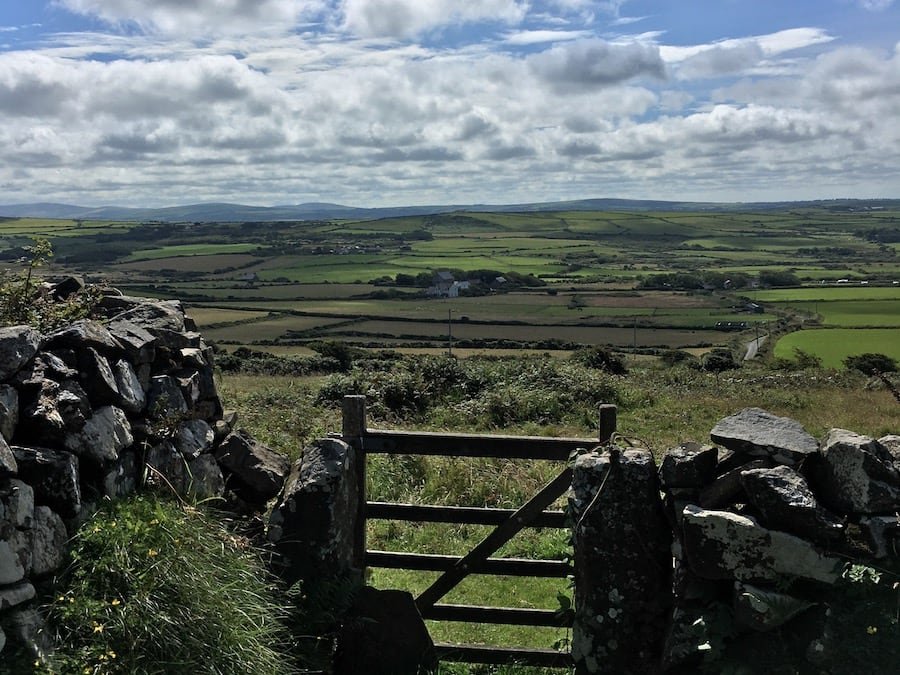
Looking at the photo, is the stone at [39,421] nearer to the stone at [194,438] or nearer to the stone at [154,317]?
the stone at [194,438]

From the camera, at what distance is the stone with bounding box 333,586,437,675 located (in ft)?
21.6

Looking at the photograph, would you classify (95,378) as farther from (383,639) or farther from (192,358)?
(383,639)

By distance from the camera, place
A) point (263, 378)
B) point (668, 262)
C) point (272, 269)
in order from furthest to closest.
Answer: point (668, 262) → point (272, 269) → point (263, 378)

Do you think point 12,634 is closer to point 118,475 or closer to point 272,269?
point 118,475

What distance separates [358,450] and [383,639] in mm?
1612

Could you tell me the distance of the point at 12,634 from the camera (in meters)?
4.78

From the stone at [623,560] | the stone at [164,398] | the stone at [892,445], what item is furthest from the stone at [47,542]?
the stone at [892,445]

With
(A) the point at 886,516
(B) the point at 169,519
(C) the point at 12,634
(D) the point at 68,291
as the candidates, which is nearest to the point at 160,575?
(B) the point at 169,519

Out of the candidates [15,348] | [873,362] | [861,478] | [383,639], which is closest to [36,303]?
[15,348]

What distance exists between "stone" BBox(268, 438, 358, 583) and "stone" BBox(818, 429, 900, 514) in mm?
3815

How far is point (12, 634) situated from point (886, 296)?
86167mm

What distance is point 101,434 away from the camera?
5.84m

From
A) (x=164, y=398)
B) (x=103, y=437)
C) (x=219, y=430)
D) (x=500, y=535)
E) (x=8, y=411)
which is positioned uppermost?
(x=8, y=411)

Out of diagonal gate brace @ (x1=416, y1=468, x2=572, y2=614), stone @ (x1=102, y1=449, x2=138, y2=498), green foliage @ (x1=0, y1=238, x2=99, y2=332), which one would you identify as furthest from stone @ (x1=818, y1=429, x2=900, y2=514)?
green foliage @ (x1=0, y1=238, x2=99, y2=332)
